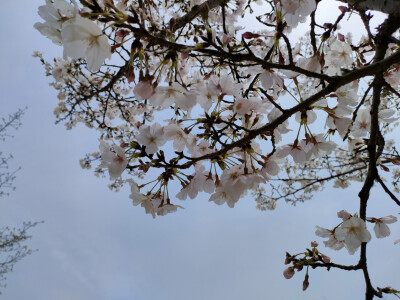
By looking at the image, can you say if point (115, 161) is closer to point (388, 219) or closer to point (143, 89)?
point (143, 89)

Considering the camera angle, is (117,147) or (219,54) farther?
(117,147)

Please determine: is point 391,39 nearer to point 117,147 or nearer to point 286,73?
point 286,73

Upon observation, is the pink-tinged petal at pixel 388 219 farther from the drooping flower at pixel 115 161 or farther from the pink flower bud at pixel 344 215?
the drooping flower at pixel 115 161

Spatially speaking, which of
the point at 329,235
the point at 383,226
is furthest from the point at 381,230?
the point at 329,235

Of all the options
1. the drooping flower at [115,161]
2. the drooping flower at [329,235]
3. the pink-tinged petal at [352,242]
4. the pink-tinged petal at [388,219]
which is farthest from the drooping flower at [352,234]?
the drooping flower at [115,161]

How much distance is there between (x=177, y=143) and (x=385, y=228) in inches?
59.7

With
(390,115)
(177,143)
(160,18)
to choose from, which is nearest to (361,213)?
(390,115)

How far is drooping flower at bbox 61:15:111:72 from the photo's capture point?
0.91 metres

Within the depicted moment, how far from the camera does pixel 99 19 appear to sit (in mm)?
949

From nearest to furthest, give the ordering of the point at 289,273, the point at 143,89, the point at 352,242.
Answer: the point at 143,89, the point at 352,242, the point at 289,273

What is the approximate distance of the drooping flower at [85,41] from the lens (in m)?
0.91

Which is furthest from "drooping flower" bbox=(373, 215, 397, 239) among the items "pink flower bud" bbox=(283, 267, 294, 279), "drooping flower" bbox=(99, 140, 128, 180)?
"drooping flower" bbox=(99, 140, 128, 180)

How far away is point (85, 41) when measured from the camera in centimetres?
100

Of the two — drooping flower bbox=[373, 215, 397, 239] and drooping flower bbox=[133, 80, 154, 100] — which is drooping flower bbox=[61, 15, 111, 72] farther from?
drooping flower bbox=[373, 215, 397, 239]
